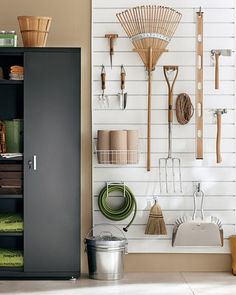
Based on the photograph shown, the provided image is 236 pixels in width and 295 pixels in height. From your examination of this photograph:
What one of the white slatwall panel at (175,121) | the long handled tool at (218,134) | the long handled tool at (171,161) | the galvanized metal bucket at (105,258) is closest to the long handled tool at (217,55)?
the white slatwall panel at (175,121)

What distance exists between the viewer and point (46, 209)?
6637 mm

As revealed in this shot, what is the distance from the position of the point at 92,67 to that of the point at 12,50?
2.73 feet

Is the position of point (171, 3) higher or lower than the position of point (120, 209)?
higher

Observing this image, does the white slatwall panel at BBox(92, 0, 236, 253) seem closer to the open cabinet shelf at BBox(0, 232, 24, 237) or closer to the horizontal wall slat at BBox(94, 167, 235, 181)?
the horizontal wall slat at BBox(94, 167, 235, 181)

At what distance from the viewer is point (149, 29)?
698cm

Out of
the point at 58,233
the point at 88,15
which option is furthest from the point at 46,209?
the point at 88,15

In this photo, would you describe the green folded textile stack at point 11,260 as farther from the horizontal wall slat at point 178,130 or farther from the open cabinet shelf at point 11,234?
the horizontal wall slat at point 178,130

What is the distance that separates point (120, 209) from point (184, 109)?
3.46ft

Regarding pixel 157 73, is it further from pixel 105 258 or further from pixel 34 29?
pixel 105 258

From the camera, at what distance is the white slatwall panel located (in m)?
7.11

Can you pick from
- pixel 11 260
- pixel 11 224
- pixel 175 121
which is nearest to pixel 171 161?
pixel 175 121

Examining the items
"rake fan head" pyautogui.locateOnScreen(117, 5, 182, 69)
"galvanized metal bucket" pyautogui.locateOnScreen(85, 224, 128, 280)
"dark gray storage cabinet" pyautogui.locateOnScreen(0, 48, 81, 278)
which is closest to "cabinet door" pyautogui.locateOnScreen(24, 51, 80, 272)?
"dark gray storage cabinet" pyautogui.locateOnScreen(0, 48, 81, 278)

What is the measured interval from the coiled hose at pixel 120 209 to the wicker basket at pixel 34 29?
1390 millimetres

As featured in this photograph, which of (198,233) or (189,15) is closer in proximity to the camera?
(198,233)
